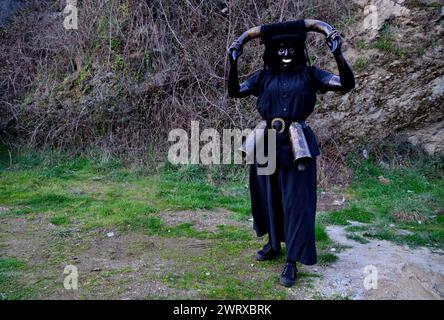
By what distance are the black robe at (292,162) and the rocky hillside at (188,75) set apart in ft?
11.9

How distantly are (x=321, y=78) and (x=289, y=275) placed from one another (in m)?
1.55

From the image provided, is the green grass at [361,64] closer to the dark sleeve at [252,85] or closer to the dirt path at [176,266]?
the dirt path at [176,266]

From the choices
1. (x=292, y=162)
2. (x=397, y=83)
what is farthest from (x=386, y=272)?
(x=397, y=83)

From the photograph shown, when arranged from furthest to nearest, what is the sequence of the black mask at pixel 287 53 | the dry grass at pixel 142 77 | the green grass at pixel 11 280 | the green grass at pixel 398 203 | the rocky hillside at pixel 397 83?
the dry grass at pixel 142 77, the rocky hillside at pixel 397 83, the green grass at pixel 398 203, the black mask at pixel 287 53, the green grass at pixel 11 280

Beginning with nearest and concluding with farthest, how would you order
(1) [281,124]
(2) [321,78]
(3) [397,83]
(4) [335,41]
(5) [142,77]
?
1. (4) [335,41]
2. (2) [321,78]
3. (1) [281,124]
4. (3) [397,83]
5. (5) [142,77]

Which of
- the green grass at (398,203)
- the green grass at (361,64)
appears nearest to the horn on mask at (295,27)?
the green grass at (398,203)

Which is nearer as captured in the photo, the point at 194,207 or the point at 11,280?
the point at 11,280

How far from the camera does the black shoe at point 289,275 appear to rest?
3.49 m

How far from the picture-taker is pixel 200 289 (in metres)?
3.41

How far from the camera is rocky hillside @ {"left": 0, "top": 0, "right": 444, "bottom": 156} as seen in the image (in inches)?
282

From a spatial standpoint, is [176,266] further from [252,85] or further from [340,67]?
[340,67]

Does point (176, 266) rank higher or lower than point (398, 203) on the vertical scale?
lower

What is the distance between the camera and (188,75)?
7.64m

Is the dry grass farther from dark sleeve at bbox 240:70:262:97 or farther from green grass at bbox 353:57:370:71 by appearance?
dark sleeve at bbox 240:70:262:97
